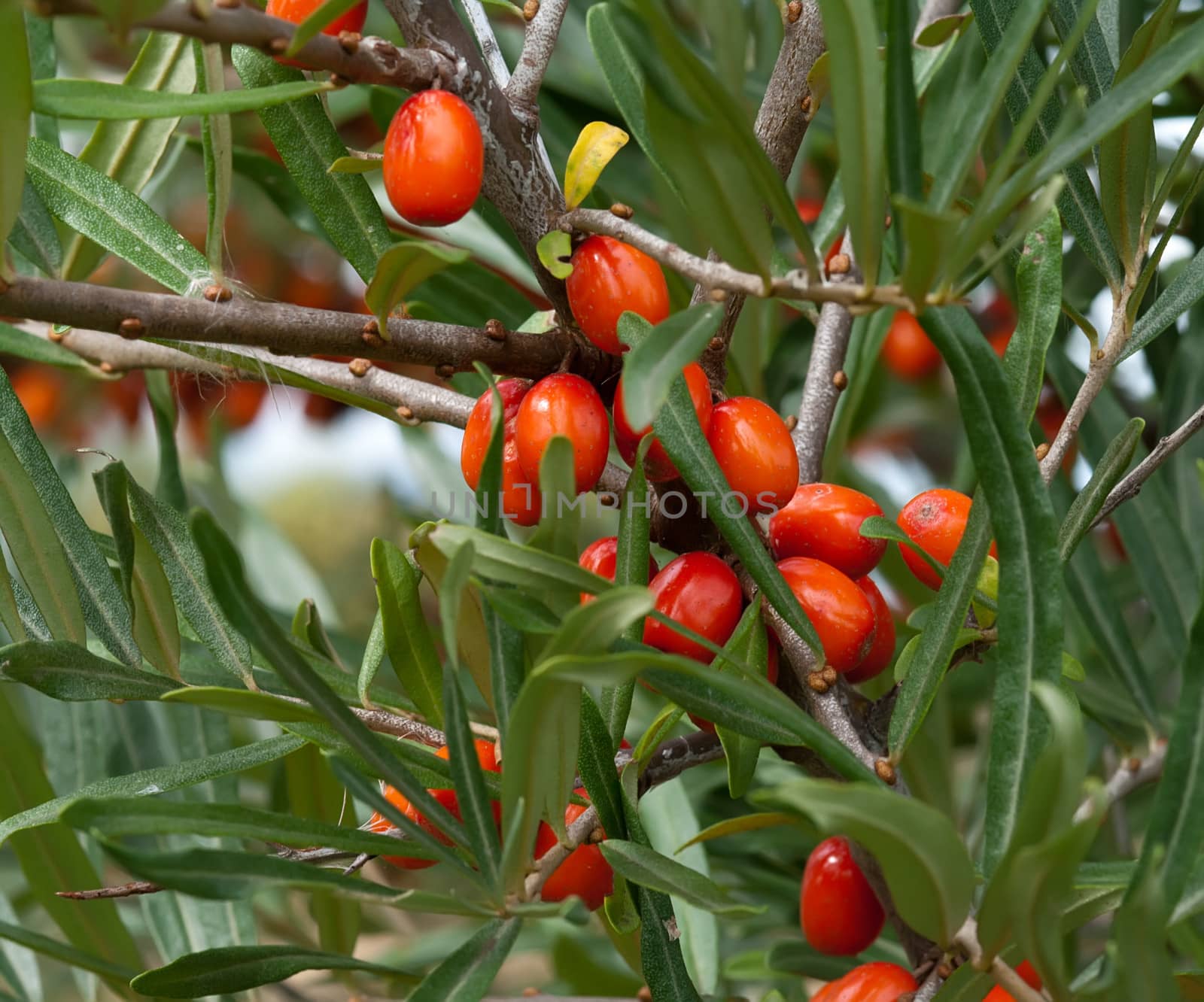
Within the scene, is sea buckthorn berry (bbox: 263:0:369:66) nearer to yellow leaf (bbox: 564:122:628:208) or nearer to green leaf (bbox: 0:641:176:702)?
yellow leaf (bbox: 564:122:628:208)

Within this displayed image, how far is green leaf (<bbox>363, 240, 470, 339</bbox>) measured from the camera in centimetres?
41

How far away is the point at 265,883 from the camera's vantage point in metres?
0.38

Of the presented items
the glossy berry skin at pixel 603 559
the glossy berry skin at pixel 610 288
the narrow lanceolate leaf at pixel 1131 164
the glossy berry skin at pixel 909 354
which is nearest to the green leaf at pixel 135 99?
the glossy berry skin at pixel 610 288

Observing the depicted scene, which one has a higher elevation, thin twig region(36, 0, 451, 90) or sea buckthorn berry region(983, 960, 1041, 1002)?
thin twig region(36, 0, 451, 90)

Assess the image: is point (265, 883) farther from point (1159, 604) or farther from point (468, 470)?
point (1159, 604)

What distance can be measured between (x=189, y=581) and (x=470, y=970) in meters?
0.25

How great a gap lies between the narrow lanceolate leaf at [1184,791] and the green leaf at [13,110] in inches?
16.8

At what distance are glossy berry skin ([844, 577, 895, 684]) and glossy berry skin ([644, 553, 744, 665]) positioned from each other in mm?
87

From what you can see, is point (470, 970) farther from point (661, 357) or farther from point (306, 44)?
point (306, 44)

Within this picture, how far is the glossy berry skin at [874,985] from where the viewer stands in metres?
0.48

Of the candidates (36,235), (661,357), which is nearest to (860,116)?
(661,357)

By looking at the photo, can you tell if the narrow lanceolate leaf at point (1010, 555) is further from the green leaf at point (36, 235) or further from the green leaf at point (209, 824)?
the green leaf at point (36, 235)

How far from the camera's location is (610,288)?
0.46m

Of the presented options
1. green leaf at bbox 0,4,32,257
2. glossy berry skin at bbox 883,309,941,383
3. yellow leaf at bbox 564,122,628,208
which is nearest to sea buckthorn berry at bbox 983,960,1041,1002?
yellow leaf at bbox 564,122,628,208
